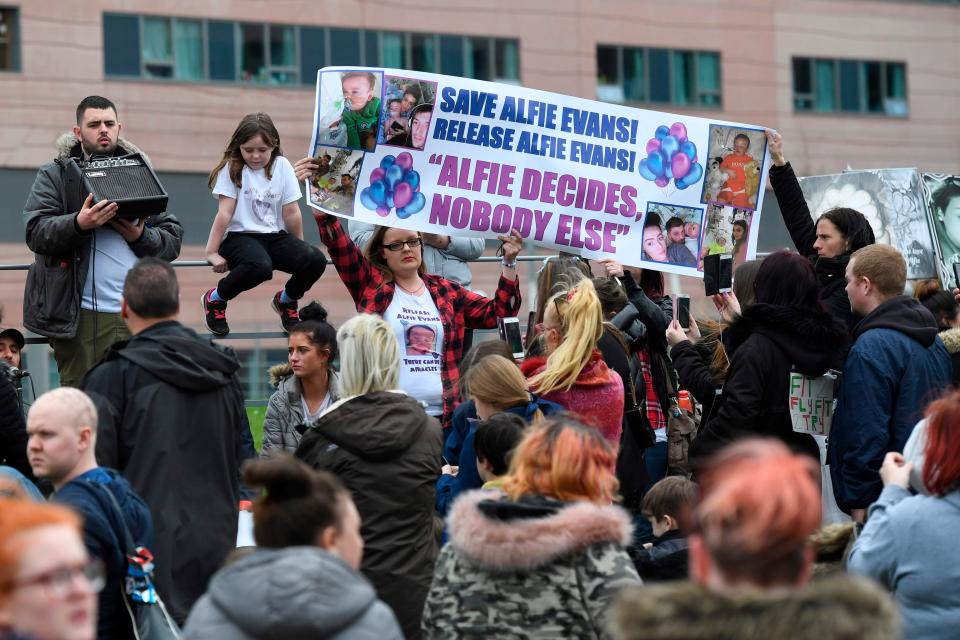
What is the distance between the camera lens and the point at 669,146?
8969mm

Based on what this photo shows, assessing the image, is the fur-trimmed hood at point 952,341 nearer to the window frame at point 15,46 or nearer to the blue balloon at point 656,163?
the blue balloon at point 656,163

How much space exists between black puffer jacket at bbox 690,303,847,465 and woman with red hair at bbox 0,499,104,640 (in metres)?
4.66

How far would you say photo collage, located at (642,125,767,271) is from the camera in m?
8.95

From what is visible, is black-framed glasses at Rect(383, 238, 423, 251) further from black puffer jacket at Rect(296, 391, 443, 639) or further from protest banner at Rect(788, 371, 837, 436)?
protest banner at Rect(788, 371, 837, 436)

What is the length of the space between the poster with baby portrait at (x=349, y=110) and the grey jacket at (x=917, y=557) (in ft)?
13.4

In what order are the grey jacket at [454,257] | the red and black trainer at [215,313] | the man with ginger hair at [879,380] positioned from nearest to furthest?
the man with ginger hair at [879,380] → the red and black trainer at [215,313] → the grey jacket at [454,257]

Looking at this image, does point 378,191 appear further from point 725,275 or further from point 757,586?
point 757,586

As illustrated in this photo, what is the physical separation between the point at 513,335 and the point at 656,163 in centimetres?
170

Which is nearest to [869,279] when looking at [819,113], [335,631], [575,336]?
[575,336]

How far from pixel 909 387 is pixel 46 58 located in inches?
1303

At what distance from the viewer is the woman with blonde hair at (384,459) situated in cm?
600

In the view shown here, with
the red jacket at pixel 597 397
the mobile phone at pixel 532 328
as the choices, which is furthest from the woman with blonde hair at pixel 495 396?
the mobile phone at pixel 532 328

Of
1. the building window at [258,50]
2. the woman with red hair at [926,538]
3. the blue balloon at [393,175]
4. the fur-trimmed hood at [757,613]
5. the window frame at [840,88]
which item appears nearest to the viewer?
the fur-trimmed hood at [757,613]

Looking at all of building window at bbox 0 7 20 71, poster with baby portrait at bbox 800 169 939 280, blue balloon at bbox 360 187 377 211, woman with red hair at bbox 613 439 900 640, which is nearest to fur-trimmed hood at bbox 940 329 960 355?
poster with baby portrait at bbox 800 169 939 280
